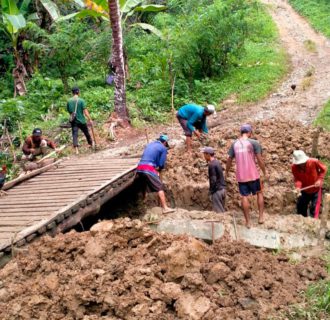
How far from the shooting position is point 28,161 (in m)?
10.1

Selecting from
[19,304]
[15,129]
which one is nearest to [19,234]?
[19,304]

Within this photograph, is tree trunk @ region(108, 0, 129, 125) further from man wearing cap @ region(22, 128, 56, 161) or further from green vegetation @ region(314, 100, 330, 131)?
green vegetation @ region(314, 100, 330, 131)

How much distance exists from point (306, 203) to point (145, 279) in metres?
4.00

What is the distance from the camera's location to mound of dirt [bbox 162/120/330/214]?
8.63 m

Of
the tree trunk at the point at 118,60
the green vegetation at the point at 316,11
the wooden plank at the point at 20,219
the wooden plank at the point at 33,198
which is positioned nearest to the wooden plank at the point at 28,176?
the wooden plank at the point at 33,198

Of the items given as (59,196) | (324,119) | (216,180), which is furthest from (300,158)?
(324,119)

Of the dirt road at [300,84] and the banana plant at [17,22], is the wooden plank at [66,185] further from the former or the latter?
the banana plant at [17,22]

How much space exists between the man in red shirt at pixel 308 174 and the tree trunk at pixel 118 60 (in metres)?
6.50

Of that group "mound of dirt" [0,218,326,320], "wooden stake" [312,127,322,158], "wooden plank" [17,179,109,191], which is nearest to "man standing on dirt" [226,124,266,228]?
"mound of dirt" [0,218,326,320]

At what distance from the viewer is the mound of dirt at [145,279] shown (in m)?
4.65

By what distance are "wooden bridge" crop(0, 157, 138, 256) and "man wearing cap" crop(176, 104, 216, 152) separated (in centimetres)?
131

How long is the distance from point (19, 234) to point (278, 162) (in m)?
5.73

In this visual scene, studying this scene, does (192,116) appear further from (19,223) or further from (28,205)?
(19,223)

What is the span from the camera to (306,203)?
777cm
